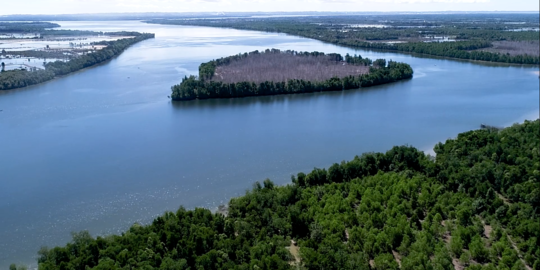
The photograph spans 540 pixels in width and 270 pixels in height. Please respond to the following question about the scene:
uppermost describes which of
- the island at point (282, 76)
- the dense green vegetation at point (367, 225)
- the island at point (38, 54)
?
the island at point (38, 54)

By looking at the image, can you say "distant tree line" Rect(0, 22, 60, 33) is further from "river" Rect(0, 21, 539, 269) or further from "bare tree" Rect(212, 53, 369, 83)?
"bare tree" Rect(212, 53, 369, 83)

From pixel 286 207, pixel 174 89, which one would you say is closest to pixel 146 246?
pixel 286 207

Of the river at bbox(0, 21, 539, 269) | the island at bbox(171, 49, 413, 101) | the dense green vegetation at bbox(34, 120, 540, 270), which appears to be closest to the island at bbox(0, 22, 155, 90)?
the river at bbox(0, 21, 539, 269)

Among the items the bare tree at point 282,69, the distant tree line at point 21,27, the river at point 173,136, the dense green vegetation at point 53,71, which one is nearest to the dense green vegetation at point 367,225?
the river at point 173,136

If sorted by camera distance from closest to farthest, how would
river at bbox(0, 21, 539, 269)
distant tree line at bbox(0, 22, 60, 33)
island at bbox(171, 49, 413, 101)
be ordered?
river at bbox(0, 21, 539, 269) < island at bbox(171, 49, 413, 101) < distant tree line at bbox(0, 22, 60, 33)

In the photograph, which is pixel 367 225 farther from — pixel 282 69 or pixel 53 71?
pixel 53 71

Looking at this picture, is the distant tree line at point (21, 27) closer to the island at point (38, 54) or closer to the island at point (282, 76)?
the island at point (38, 54)

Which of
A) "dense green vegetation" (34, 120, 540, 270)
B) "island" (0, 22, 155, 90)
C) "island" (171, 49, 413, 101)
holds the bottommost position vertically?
"dense green vegetation" (34, 120, 540, 270)

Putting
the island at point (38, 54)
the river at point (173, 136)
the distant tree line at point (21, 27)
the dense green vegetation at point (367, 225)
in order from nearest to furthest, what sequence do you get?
the dense green vegetation at point (367, 225) < the river at point (173, 136) < the distant tree line at point (21, 27) < the island at point (38, 54)
